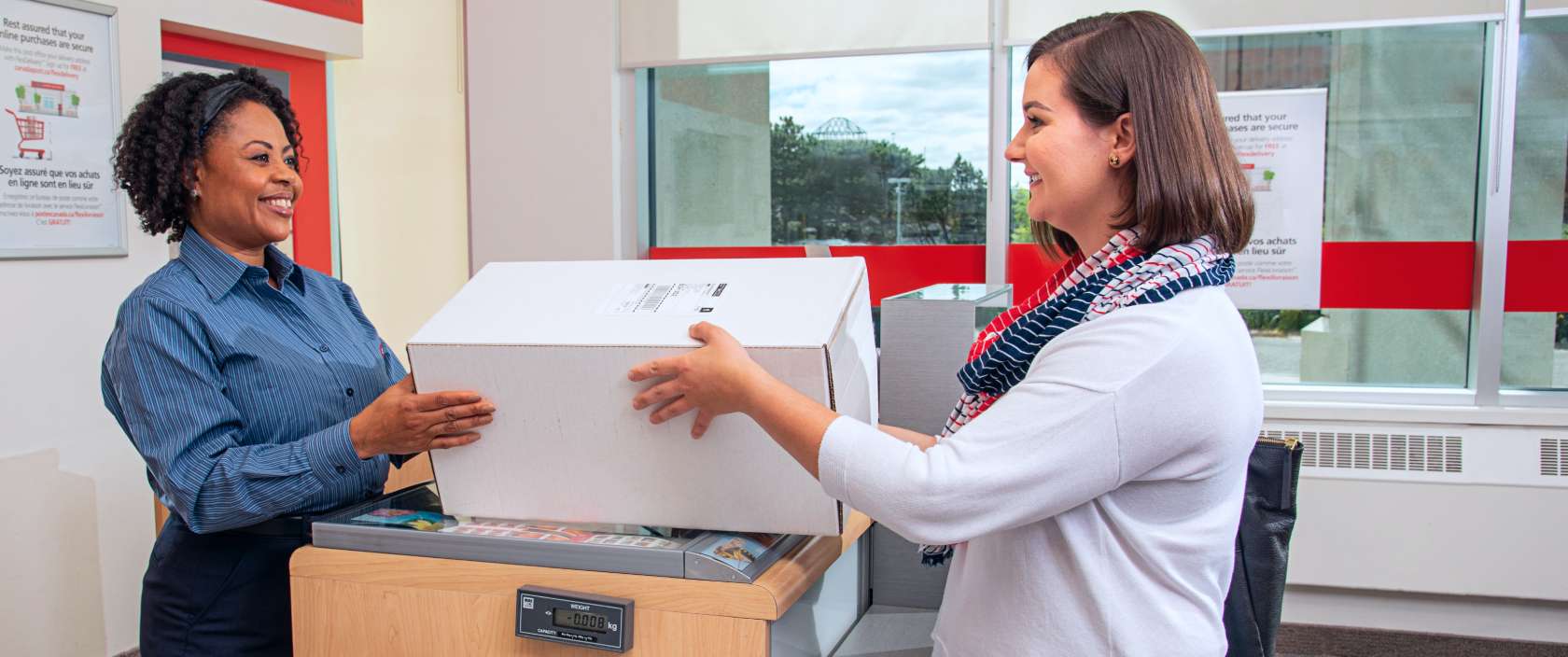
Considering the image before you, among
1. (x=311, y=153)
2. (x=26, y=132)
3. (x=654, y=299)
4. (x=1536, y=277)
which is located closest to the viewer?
(x=654, y=299)

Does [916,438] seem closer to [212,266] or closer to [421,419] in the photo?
[421,419]

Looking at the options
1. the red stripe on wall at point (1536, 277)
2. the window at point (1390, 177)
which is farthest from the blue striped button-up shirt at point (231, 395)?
the red stripe on wall at point (1536, 277)

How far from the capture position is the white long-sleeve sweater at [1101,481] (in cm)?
98

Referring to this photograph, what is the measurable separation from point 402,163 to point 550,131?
0.72m

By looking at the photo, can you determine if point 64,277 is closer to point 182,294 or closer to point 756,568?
point 182,294

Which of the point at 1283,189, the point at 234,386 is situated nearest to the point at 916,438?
the point at 234,386

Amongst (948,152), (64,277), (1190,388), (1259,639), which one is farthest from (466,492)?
(948,152)

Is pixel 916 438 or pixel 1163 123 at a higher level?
pixel 1163 123

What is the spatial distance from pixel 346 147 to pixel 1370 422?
13.1ft

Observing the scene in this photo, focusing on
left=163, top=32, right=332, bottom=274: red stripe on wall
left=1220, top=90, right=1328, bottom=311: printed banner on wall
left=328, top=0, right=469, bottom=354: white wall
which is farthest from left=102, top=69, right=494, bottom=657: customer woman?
left=1220, top=90, right=1328, bottom=311: printed banner on wall

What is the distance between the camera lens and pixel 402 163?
189 inches

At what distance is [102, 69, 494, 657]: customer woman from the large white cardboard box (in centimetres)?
6

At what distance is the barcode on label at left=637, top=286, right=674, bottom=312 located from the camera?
1215mm

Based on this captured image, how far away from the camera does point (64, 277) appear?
3.00 m
